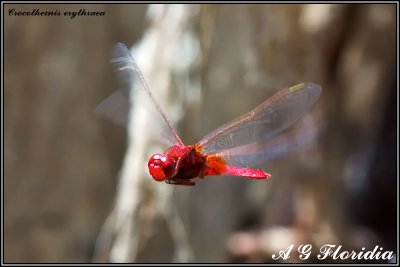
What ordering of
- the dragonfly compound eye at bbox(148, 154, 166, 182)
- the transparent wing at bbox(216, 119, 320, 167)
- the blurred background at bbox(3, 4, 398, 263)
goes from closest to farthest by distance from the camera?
1. the dragonfly compound eye at bbox(148, 154, 166, 182)
2. the transparent wing at bbox(216, 119, 320, 167)
3. the blurred background at bbox(3, 4, 398, 263)

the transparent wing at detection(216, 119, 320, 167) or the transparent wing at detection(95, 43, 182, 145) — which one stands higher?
the transparent wing at detection(95, 43, 182, 145)

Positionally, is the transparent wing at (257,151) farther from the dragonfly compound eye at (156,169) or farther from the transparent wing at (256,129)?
the dragonfly compound eye at (156,169)

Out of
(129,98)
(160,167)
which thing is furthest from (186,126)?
(160,167)

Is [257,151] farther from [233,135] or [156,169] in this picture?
[156,169]

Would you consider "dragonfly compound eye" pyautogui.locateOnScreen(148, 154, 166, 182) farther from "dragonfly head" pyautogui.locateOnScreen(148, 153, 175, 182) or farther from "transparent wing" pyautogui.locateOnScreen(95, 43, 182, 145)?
"transparent wing" pyautogui.locateOnScreen(95, 43, 182, 145)

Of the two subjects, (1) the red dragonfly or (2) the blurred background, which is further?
(2) the blurred background

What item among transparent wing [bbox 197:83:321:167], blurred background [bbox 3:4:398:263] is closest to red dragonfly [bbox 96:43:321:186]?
transparent wing [bbox 197:83:321:167]

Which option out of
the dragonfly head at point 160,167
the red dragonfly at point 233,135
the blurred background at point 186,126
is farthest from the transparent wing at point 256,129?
the blurred background at point 186,126
